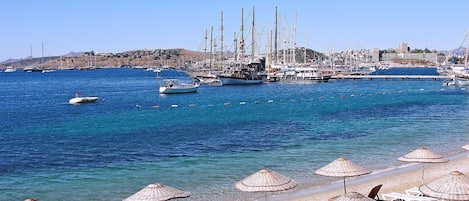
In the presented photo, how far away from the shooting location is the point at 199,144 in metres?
34.3

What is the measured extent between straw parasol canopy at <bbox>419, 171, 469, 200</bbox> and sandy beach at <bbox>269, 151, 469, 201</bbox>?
17.2 ft

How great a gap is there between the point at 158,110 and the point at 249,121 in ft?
49.5

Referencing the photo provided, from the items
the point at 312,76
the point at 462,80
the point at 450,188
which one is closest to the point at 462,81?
the point at 462,80

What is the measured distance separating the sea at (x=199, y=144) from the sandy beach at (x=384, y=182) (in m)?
0.87

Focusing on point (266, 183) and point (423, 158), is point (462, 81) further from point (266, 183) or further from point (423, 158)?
point (266, 183)

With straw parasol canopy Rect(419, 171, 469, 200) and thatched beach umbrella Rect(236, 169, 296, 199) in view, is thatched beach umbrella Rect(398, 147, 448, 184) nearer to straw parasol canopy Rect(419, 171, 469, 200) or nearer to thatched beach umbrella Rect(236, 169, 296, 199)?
straw parasol canopy Rect(419, 171, 469, 200)

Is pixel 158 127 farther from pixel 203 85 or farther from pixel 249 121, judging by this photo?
pixel 203 85

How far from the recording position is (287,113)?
183 ft

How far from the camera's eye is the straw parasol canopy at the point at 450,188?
14.0m

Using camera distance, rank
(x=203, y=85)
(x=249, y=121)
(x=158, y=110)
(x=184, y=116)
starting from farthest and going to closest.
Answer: (x=203, y=85) → (x=158, y=110) → (x=184, y=116) → (x=249, y=121)

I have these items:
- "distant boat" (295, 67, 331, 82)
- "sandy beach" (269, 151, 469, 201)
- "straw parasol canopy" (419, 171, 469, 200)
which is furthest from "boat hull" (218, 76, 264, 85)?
"straw parasol canopy" (419, 171, 469, 200)

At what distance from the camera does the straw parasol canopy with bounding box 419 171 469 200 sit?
13984mm

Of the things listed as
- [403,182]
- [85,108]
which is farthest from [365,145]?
[85,108]

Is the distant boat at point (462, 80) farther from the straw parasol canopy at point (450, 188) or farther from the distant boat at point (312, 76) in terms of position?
the straw parasol canopy at point (450, 188)
